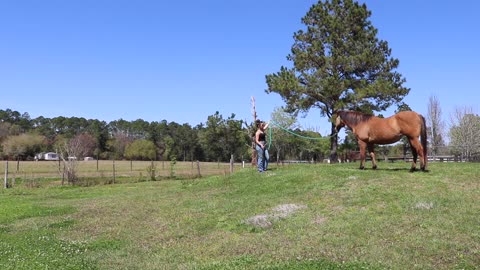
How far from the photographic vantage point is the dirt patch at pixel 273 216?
33.3 ft

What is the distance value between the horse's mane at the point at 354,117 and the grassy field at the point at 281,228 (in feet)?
6.35

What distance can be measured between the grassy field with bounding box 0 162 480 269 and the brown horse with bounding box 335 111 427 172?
3.60ft

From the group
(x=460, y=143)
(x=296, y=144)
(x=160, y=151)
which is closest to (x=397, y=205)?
(x=460, y=143)

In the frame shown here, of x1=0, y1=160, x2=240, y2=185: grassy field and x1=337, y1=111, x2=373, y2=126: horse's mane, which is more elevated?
x1=337, y1=111, x2=373, y2=126: horse's mane

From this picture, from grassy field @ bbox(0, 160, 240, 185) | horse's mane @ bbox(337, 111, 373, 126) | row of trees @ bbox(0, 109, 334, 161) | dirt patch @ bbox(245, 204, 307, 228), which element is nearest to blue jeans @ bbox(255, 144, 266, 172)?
horse's mane @ bbox(337, 111, 373, 126)

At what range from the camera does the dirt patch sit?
10.1 m

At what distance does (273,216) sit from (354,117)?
22.0 feet

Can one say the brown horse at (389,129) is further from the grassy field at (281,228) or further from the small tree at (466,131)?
the small tree at (466,131)

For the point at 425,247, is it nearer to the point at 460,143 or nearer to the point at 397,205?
the point at 397,205

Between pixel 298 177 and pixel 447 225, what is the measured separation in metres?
6.68

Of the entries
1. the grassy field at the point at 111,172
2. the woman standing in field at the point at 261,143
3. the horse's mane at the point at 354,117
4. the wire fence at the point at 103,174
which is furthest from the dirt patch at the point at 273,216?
the grassy field at the point at 111,172

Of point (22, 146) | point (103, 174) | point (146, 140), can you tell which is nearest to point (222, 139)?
point (146, 140)

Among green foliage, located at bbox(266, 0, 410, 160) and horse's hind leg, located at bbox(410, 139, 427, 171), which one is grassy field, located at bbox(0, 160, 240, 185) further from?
horse's hind leg, located at bbox(410, 139, 427, 171)

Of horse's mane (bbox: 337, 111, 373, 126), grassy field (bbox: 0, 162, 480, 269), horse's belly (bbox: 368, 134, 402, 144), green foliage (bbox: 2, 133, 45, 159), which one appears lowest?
grassy field (bbox: 0, 162, 480, 269)
